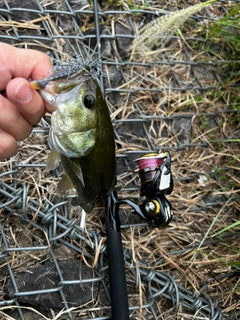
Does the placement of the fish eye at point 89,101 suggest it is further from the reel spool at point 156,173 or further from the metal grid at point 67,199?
the metal grid at point 67,199

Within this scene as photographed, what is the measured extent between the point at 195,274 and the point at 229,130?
37.7 inches

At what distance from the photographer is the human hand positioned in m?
1.34

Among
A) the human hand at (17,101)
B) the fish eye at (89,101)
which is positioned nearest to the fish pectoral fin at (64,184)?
the human hand at (17,101)

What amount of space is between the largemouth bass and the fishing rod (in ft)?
1.18

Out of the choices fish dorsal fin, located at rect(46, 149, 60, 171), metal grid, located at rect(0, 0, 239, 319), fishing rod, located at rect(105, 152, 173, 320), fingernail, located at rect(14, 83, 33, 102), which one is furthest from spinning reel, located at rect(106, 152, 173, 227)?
fingernail, located at rect(14, 83, 33, 102)

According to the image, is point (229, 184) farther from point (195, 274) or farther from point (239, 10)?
point (239, 10)

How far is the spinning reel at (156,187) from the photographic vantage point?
1.82 metres

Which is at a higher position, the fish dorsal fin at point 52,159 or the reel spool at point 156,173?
the fish dorsal fin at point 52,159

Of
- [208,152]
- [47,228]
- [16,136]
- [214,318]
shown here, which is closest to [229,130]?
[208,152]

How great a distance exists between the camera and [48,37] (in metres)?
2.37

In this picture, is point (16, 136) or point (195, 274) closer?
point (16, 136)

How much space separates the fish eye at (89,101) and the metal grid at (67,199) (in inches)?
32.2

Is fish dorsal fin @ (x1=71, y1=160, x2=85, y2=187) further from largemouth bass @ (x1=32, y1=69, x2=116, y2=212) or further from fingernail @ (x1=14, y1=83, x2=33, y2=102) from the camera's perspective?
fingernail @ (x1=14, y1=83, x2=33, y2=102)

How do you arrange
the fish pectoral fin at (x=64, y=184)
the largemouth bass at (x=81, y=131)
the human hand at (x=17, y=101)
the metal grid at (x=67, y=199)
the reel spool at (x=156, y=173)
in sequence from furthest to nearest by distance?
the metal grid at (x=67, y=199) < the reel spool at (x=156, y=173) < the fish pectoral fin at (x=64, y=184) < the human hand at (x=17, y=101) < the largemouth bass at (x=81, y=131)
